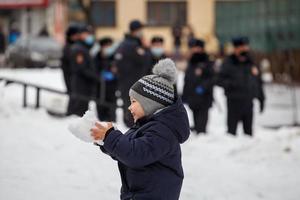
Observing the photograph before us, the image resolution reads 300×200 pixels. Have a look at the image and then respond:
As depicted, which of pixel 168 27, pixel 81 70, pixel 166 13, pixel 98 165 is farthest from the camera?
pixel 168 27

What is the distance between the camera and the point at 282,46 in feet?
82.7

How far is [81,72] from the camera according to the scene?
1130 centimetres

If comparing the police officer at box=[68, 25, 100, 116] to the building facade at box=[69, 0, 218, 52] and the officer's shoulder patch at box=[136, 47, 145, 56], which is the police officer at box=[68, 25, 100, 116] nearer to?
the officer's shoulder patch at box=[136, 47, 145, 56]

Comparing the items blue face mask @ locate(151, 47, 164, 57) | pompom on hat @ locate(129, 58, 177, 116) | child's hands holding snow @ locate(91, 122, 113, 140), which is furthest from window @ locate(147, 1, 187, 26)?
child's hands holding snow @ locate(91, 122, 113, 140)

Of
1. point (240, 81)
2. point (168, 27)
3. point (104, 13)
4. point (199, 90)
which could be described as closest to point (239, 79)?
point (240, 81)

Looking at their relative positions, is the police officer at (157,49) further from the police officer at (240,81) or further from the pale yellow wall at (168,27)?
the pale yellow wall at (168,27)

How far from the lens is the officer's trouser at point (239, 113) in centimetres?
1147

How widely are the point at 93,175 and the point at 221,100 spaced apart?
13.0 meters

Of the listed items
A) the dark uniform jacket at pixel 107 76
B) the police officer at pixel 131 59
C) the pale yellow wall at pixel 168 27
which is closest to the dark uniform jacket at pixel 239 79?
the police officer at pixel 131 59

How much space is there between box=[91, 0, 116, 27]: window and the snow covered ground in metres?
27.5

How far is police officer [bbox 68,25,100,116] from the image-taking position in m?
11.2

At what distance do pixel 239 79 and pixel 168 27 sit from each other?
2966 centimetres

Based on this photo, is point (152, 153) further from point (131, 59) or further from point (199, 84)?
point (199, 84)

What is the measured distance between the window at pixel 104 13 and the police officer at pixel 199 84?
89.3ft
